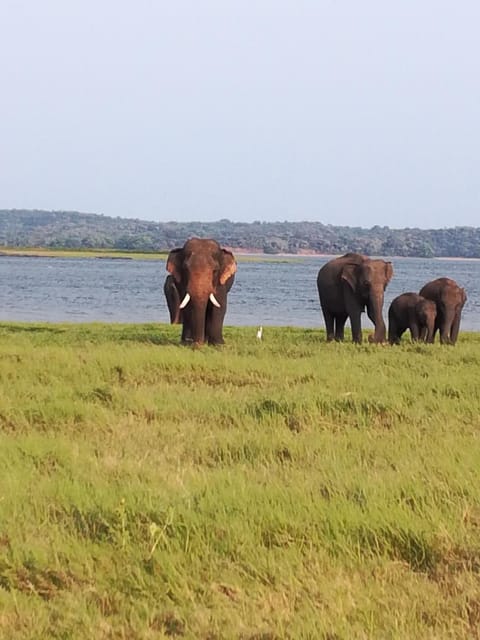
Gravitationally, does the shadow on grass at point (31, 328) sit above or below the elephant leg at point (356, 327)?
below

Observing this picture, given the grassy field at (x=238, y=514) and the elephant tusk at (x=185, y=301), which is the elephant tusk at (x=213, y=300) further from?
the grassy field at (x=238, y=514)

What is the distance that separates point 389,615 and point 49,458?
143 inches

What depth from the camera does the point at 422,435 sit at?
28.3 feet

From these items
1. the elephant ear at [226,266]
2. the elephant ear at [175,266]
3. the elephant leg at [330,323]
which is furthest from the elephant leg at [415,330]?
the elephant ear at [175,266]

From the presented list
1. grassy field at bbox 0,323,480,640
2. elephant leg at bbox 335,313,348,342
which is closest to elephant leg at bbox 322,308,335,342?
elephant leg at bbox 335,313,348,342

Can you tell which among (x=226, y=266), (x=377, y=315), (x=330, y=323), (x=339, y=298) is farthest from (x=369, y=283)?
(x=226, y=266)

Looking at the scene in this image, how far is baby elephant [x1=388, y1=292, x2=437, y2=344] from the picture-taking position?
2197 centimetres

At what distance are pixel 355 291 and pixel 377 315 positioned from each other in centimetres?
96

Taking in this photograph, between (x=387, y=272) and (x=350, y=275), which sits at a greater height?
(x=387, y=272)

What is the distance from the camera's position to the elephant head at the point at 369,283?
20.4 meters

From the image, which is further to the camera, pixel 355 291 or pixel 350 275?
pixel 350 275

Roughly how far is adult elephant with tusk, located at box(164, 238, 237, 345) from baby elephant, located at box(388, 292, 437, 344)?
5.15 m

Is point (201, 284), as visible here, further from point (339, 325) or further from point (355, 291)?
point (339, 325)

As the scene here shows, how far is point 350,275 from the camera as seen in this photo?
Result: 69.1 ft
